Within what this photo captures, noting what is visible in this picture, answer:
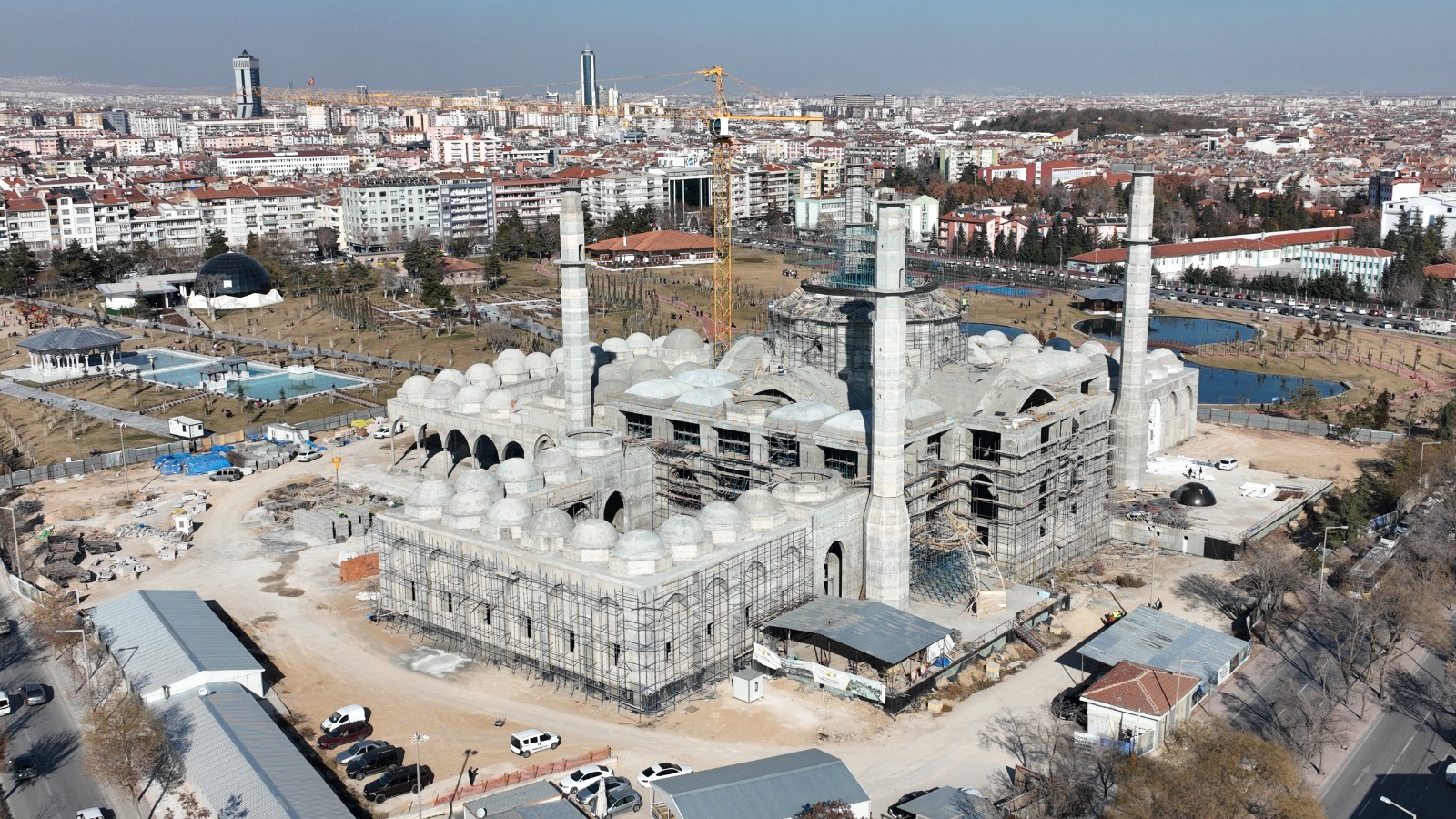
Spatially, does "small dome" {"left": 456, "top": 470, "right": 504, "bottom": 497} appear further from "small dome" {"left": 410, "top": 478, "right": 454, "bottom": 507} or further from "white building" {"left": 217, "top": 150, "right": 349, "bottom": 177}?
"white building" {"left": 217, "top": 150, "right": 349, "bottom": 177}

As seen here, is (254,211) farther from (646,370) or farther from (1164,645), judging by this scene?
(1164,645)

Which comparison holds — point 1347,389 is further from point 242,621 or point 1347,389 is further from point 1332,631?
point 242,621

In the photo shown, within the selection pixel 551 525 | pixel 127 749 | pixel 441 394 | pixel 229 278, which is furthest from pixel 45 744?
pixel 229 278

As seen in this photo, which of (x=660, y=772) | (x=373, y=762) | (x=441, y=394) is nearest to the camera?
(x=660, y=772)

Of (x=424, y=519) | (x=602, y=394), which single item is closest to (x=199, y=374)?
(x=602, y=394)

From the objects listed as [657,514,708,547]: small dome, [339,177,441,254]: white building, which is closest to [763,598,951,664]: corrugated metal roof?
[657,514,708,547]: small dome
